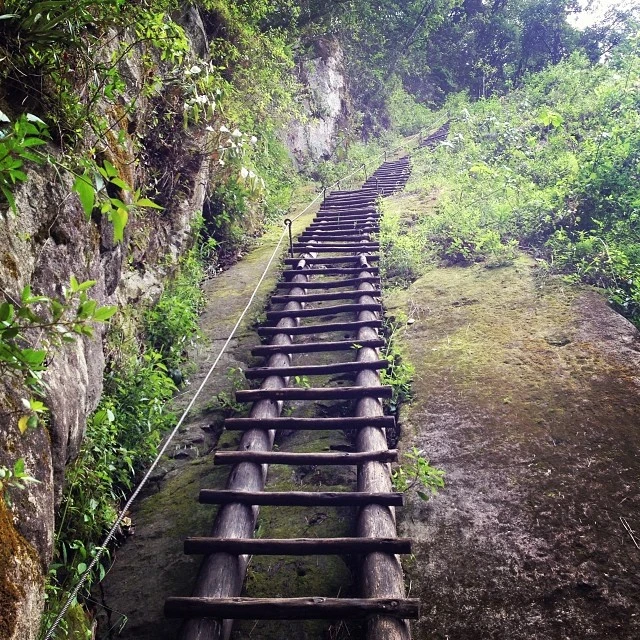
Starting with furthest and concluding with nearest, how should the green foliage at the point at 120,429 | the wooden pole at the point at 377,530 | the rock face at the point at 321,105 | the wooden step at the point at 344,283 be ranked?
1. the rock face at the point at 321,105
2. the wooden step at the point at 344,283
3. the green foliage at the point at 120,429
4. the wooden pole at the point at 377,530

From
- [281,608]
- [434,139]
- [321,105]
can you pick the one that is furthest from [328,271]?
[434,139]

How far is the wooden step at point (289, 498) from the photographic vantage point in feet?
10.0

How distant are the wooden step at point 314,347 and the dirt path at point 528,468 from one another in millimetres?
385

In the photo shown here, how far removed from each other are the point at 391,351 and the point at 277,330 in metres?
1.19

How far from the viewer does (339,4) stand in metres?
13.0

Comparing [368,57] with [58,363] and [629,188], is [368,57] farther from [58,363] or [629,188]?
[58,363]

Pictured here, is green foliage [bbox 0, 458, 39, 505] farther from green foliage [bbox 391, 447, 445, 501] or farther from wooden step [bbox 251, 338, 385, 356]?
wooden step [bbox 251, 338, 385, 356]

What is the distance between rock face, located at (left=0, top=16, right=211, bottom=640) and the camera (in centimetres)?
179

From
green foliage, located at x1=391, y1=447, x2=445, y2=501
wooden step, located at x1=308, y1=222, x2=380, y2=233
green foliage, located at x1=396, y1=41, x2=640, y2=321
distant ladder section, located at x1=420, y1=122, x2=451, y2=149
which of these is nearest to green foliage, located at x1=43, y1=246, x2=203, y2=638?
green foliage, located at x1=391, y1=447, x2=445, y2=501

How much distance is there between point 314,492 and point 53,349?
1717 mm

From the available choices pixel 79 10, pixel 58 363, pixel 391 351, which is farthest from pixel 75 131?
pixel 391 351

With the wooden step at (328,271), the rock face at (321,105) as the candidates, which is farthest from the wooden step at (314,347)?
the rock face at (321,105)

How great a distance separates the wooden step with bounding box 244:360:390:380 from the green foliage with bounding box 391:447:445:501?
3.51 feet

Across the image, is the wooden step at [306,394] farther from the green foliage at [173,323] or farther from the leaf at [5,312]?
the leaf at [5,312]
